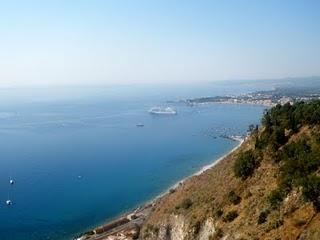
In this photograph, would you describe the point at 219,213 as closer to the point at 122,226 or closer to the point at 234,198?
the point at 234,198

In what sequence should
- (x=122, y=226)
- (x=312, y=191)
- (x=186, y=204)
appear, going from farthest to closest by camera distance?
1. (x=122, y=226)
2. (x=186, y=204)
3. (x=312, y=191)

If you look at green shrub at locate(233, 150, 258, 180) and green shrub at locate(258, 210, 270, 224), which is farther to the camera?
green shrub at locate(233, 150, 258, 180)

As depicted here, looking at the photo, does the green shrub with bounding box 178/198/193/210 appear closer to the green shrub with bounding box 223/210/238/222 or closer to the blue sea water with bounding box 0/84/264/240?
the green shrub with bounding box 223/210/238/222

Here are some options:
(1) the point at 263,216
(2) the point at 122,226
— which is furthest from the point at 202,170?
(1) the point at 263,216

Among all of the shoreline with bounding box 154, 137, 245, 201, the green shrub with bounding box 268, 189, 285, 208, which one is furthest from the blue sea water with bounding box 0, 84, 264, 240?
the green shrub with bounding box 268, 189, 285, 208

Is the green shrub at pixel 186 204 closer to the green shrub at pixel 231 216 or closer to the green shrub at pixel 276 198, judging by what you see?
the green shrub at pixel 231 216

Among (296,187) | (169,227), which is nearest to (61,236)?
(169,227)
